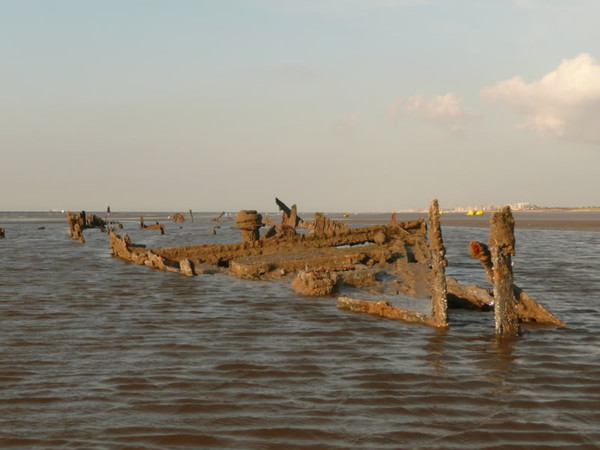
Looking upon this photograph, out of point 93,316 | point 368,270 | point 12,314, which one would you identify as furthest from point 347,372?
point 368,270

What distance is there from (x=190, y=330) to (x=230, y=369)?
3.01 metres

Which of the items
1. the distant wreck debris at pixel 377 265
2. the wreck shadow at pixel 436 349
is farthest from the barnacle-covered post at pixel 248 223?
the wreck shadow at pixel 436 349

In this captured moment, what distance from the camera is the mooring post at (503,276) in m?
10.1

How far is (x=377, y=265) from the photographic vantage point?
21125 millimetres

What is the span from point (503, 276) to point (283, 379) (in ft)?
15.6

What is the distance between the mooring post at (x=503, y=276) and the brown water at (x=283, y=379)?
0.37m

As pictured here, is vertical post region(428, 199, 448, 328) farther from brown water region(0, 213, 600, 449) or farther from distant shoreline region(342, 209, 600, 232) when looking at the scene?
distant shoreline region(342, 209, 600, 232)

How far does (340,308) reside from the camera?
1308cm

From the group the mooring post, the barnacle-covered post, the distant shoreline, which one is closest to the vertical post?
the mooring post

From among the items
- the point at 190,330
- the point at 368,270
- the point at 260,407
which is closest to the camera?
the point at 260,407

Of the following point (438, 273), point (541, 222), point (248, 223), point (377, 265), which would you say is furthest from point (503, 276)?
point (541, 222)

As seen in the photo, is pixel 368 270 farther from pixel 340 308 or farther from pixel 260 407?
pixel 260 407

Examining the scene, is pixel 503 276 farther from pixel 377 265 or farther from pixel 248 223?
pixel 248 223

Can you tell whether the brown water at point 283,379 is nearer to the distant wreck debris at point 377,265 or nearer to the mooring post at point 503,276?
the mooring post at point 503,276
